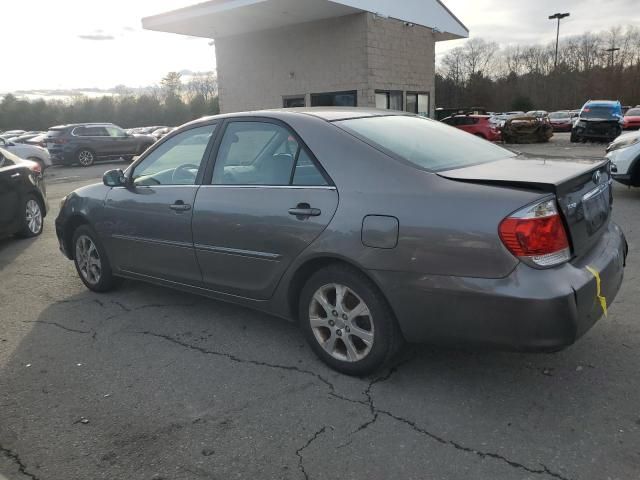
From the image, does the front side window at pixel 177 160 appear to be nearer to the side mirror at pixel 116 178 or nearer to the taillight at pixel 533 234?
the side mirror at pixel 116 178

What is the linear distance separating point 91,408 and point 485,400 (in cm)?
221

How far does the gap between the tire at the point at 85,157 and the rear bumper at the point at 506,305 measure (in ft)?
71.6

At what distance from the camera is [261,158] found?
143 inches

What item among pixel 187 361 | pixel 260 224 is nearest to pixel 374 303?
pixel 260 224

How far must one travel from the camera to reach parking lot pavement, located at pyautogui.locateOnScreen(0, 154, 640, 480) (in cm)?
246

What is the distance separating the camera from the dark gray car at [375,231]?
255cm

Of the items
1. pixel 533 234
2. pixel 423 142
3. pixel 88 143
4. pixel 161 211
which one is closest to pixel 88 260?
pixel 161 211

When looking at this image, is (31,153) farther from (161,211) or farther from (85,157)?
(161,211)

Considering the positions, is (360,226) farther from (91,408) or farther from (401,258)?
(91,408)

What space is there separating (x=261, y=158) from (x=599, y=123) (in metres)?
21.6

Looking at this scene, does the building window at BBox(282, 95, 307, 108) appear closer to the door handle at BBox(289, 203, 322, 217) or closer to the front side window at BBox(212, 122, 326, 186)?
the front side window at BBox(212, 122, 326, 186)

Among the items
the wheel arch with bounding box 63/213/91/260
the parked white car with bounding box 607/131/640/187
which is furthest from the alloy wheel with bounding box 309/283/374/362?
the parked white car with bounding box 607/131/640/187

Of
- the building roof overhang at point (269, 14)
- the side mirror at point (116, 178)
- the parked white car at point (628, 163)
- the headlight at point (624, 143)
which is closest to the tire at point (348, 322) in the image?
the side mirror at point (116, 178)

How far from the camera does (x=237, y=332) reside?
4000 mm
